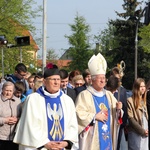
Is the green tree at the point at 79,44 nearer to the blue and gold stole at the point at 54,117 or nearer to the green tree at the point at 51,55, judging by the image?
the green tree at the point at 51,55

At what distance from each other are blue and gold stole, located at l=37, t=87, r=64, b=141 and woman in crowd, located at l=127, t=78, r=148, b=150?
216 centimetres

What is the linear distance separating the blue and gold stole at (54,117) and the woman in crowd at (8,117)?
143cm

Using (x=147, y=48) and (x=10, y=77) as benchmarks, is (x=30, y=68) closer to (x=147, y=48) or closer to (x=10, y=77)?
(x=147, y=48)

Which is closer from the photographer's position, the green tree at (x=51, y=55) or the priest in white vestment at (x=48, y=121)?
the priest in white vestment at (x=48, y=121)

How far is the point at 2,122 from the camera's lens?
8.23 meters

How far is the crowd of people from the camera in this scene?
694 cm

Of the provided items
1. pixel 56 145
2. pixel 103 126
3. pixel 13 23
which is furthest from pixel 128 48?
pixel 56 145

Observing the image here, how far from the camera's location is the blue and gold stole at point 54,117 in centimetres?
699

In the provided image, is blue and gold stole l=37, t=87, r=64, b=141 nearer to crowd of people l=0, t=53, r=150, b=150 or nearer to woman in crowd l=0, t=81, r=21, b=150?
crowd of people l=0, t=53, r=150, b=150

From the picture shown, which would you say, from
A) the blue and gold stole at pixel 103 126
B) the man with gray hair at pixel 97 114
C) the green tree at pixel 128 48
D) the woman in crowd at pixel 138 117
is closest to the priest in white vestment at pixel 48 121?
the man with gray hair at pixel 97 114

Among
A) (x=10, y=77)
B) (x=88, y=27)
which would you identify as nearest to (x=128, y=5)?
(x=88, y=27)

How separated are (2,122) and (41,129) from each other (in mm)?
1494

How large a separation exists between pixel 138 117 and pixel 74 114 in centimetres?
213

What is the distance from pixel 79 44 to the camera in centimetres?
4859
